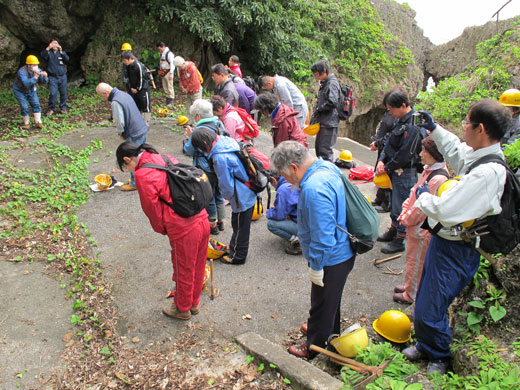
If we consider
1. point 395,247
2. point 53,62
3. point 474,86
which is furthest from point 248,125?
point 53,62

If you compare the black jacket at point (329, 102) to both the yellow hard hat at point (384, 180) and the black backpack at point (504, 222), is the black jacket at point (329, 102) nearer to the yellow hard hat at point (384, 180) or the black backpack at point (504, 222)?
the yellow hard hat at point (384, 180)

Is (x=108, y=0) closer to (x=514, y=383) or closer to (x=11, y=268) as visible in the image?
(x=11, y=268)

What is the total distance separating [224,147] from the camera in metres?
4.18

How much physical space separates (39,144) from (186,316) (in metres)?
6.38

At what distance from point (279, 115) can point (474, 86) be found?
243 inches

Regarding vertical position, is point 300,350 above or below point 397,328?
below

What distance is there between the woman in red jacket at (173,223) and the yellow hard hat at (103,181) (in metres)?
3.42

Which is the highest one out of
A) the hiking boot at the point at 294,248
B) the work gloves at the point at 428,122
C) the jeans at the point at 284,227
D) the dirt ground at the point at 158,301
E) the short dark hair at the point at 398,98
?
the short dark hair at the point at 398,98

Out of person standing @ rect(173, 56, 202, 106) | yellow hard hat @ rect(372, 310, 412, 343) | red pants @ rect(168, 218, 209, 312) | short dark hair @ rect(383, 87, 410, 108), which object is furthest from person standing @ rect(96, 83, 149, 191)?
yellow hard hat @ rect(372, 310, 412, 343)

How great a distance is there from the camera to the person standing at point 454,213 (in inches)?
97.9

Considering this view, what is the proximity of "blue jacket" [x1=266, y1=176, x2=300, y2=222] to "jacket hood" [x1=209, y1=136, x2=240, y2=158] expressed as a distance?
3.13ft

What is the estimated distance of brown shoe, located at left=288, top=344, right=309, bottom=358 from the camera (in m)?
3.32

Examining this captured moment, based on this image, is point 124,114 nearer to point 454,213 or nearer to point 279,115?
point 279,115

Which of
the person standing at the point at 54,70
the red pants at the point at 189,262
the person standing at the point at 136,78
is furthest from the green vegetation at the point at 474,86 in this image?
the person standing at the point at 54,70
